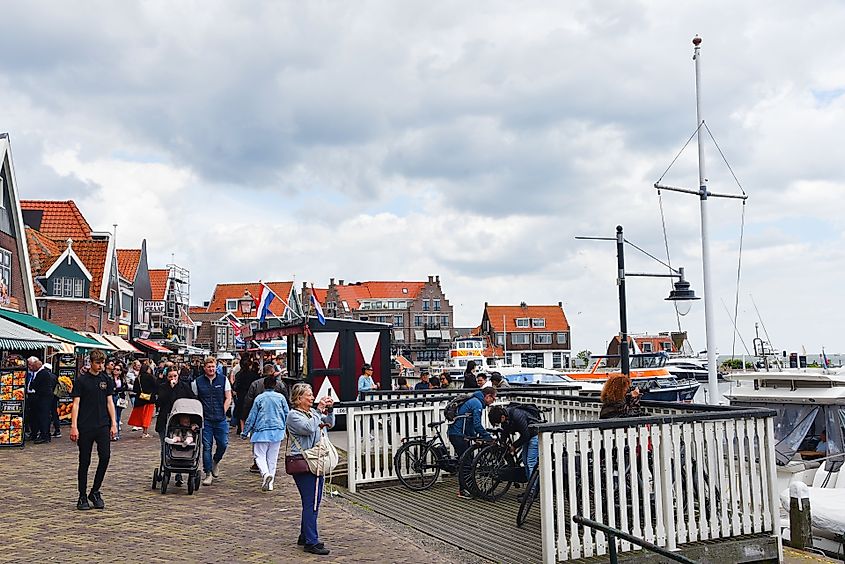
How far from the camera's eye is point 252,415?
460 inches

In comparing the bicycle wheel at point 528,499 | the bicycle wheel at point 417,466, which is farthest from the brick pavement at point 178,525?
the bicycle wheel at point 417,466

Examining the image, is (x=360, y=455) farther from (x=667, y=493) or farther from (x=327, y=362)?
(x=327, y=362)

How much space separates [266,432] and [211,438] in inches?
45.9

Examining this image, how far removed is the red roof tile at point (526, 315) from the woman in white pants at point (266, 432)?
316ft

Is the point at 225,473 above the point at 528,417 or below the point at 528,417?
below

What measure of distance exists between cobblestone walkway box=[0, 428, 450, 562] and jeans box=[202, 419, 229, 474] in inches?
12.8

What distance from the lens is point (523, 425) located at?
10539 mm

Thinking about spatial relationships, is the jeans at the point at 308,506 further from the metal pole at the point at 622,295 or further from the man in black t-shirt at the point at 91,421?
the metal pole at the point at 622,295

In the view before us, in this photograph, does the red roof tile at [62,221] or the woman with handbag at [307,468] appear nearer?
the woman with handbag at [307,468]

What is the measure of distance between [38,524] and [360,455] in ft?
14.6

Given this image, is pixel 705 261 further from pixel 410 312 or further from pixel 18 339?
pixel 410 312

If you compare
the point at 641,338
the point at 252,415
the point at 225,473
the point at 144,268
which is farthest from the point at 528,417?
the point at 641,338

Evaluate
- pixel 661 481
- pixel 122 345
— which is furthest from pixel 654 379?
pixel 661 481

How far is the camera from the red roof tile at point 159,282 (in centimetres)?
8119
